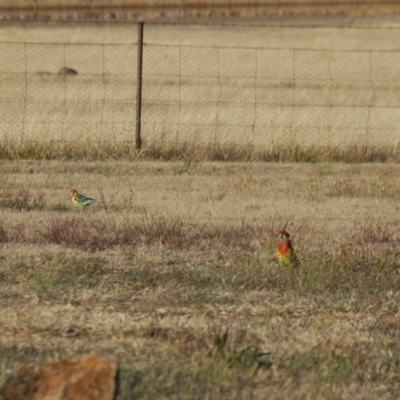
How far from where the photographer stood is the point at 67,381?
4.89 meters

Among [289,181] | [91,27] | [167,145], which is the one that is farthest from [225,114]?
[91,27]

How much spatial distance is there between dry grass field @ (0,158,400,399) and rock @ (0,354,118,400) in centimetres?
15

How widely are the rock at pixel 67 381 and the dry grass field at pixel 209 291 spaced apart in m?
0.15

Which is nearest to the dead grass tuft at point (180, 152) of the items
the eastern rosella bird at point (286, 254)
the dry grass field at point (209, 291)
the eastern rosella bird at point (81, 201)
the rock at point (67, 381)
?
the dry grass field at point (209, 291)

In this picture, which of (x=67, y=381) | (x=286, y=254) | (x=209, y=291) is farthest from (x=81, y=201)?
(x=67, y=381)

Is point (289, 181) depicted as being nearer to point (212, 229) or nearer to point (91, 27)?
point (212, 229)

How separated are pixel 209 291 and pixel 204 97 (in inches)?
689

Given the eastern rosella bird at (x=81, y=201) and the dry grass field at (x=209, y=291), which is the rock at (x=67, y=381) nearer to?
the dry grass field at (x=209, y=291)

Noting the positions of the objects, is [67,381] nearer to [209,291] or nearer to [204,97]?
[209,291]

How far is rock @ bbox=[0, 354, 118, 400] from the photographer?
190 inches

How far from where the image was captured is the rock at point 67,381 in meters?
4.84

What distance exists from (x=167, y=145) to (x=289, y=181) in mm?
2362

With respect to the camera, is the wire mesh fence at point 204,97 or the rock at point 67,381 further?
the wire mesh fence at point 204,97

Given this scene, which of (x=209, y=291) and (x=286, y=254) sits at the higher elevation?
(x=286, y=254)
